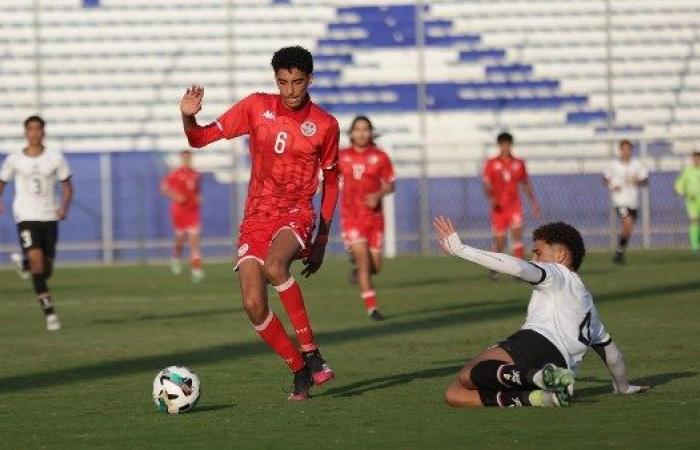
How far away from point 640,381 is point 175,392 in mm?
3259

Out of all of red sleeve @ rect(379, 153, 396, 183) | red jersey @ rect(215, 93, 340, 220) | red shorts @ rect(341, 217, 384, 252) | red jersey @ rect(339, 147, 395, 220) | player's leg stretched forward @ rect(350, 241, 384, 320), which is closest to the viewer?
red jersey @ rect(215, 93, 340, 220)

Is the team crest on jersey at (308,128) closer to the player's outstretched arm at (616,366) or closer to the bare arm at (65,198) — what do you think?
the player's outstretched arm at (616,366)

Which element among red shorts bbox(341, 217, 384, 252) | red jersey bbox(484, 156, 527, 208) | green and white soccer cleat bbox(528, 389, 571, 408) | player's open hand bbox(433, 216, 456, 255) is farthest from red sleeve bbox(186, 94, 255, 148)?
red jersey bbox(484, 156, 527, 208)

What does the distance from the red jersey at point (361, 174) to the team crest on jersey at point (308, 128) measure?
8636 millimetres

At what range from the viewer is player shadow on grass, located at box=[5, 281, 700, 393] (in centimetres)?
1205

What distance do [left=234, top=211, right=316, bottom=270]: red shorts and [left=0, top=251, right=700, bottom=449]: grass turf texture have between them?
3.00 ft

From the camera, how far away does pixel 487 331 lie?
50.6ft

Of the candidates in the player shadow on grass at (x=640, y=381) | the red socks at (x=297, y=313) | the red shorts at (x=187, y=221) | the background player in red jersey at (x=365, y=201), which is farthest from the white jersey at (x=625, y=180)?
the red socks at (x=297, y=313)

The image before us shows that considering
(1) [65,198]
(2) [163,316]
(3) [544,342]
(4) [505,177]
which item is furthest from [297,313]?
(4) [505,177]

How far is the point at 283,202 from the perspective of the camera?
10.1 metres

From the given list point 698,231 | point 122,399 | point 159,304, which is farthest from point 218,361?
point 698,231

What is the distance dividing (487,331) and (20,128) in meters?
21.2

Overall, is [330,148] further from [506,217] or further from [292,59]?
[506,217]

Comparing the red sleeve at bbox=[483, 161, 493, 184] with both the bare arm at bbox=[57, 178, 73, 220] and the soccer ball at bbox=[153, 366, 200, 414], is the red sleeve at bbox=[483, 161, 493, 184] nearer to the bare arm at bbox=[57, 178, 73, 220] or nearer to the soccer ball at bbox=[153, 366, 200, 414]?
the bare arm at bbox=[57, 178, 73, 220]
